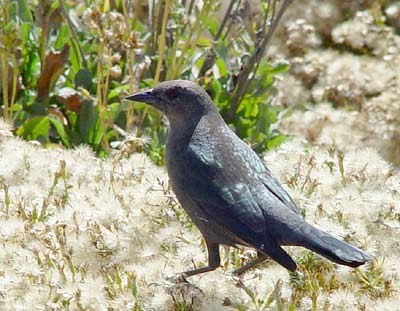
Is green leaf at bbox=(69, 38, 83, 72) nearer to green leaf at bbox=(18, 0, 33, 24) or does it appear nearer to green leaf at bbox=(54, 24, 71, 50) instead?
green leaf at bbox=(54, 24, 71, 50)

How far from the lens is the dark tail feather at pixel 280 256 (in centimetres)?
464

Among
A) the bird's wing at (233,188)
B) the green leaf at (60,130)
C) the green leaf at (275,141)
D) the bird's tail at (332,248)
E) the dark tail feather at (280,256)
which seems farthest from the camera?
the green leaf at (275,141)

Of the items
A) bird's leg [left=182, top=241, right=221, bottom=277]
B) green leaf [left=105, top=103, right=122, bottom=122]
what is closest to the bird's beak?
bird's leg [left=182, top=241, right=221, bottom=277]

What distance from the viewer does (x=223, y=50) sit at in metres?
7.17

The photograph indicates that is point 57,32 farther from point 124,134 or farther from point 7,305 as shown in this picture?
point 7,305

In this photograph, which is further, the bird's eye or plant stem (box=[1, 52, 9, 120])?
plant stem (box=[1, 52, 9, 120])

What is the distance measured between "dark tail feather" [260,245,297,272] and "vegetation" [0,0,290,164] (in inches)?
82.4

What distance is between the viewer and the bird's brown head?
549cm

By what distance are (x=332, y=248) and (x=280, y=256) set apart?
0.25 metres

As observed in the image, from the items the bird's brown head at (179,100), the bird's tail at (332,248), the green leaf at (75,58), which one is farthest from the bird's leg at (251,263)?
the green leaf at (75,58)

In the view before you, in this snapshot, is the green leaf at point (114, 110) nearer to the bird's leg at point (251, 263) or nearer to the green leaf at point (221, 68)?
the green leaf at point (221, 68)

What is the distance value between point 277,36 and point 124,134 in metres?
2.79

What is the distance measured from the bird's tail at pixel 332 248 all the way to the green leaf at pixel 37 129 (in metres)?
2.68

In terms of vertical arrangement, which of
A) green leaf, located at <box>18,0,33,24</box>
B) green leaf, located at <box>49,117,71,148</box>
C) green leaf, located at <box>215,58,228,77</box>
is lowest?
green leaf, located at <box>49,117,71,148</box>
